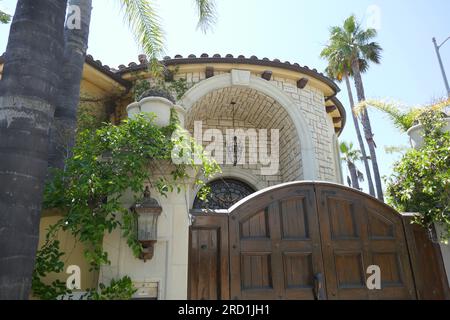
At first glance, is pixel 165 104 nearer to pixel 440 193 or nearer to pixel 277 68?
pixel 440 193

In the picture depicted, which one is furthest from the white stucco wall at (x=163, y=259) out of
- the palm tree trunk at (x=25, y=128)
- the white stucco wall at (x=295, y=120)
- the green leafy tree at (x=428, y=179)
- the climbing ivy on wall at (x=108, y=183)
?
the green leafy tree at (x=428, y=179)

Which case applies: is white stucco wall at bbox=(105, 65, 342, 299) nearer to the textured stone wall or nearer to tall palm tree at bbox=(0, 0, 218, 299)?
the textured stone wall

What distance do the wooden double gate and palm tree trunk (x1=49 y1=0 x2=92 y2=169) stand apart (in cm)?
200

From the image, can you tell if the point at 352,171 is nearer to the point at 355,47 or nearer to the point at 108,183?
the point at 355,47

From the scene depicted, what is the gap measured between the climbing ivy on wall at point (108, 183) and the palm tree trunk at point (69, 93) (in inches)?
36.1

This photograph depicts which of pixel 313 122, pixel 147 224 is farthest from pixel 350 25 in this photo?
pixel 147 224

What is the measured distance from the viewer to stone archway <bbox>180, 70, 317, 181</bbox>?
707 centimetres

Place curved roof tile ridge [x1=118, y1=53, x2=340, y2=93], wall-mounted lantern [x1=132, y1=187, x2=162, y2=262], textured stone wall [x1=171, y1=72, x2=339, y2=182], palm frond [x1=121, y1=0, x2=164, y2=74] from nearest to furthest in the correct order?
1. wall-mounted lantern [x1=132, y1=187, x2=162, y2=262]
2. palm frond [x1=121, y1=0, x2=164, y2=74]
3. curved roof tile ridge [x1=118, y1=53, x2=340, y2=93]
4. textured stone wall [x1=171, y1=72, x2=339, y2=182]

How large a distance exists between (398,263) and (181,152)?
10.3 feet

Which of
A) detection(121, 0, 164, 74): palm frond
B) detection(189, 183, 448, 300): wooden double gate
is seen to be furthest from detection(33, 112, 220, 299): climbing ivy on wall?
detection(121, 0, 164, 74): palm frond

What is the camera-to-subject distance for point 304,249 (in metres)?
3.88

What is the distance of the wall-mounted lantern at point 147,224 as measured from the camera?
3.01 metres

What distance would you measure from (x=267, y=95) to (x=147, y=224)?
5.16 meters
